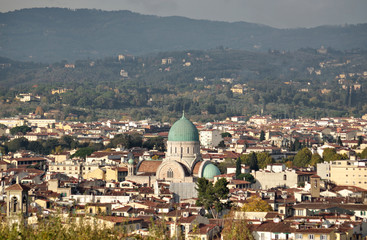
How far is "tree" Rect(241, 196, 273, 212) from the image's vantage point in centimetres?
3927

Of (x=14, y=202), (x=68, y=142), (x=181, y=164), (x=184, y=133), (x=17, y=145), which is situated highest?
(x=184, y=133)

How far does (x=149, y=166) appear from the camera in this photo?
60094mm

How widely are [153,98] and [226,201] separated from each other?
150 m

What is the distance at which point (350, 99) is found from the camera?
192 metres

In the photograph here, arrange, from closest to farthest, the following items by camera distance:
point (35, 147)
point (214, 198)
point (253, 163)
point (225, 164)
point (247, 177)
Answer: point (214, 198), point (247, 177), point (253, 163), point (225, 164), point (35, 147)

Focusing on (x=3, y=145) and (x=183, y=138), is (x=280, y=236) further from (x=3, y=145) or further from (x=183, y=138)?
(x=3, y=145)

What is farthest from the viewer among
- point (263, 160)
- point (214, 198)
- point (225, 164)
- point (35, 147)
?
point (35, 147)

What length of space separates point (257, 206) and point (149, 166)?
2051cm

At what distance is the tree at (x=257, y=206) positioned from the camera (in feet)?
129

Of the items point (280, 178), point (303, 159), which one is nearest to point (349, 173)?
point (280, 178)

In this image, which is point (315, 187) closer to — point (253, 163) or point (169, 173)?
point (169, 173)

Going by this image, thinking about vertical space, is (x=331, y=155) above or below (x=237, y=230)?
above

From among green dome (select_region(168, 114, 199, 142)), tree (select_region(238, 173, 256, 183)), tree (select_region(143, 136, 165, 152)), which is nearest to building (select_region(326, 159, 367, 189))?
tree (select_region(238, 173, 256, 183))

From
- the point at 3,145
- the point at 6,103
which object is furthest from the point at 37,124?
the point at 3,145
